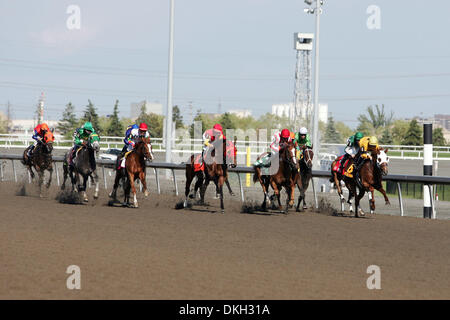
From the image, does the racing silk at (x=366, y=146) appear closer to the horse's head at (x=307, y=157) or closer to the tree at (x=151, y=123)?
the horse's head at (x=307, y=157)

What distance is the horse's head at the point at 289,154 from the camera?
1472 centimetres

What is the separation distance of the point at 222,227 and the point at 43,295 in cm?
647

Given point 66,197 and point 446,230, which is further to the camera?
point 66,197

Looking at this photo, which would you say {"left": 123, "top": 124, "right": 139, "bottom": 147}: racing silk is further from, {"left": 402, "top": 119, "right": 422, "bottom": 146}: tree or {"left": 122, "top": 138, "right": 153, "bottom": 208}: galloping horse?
{"left": 402, "top": 119, "right": 422, "bottom": 146}: tree

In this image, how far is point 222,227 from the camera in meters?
12.6

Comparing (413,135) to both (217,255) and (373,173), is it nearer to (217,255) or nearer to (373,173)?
(373,173)

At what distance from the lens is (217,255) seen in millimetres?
9133

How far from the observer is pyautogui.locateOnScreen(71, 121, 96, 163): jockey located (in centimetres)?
1753

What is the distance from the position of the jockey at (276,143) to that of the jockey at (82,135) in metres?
4.03

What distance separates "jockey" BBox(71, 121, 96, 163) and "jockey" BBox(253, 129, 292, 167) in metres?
4.03

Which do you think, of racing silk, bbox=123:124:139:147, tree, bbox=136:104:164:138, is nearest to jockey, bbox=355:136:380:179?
racing silk, bbox=123:124:139:147
